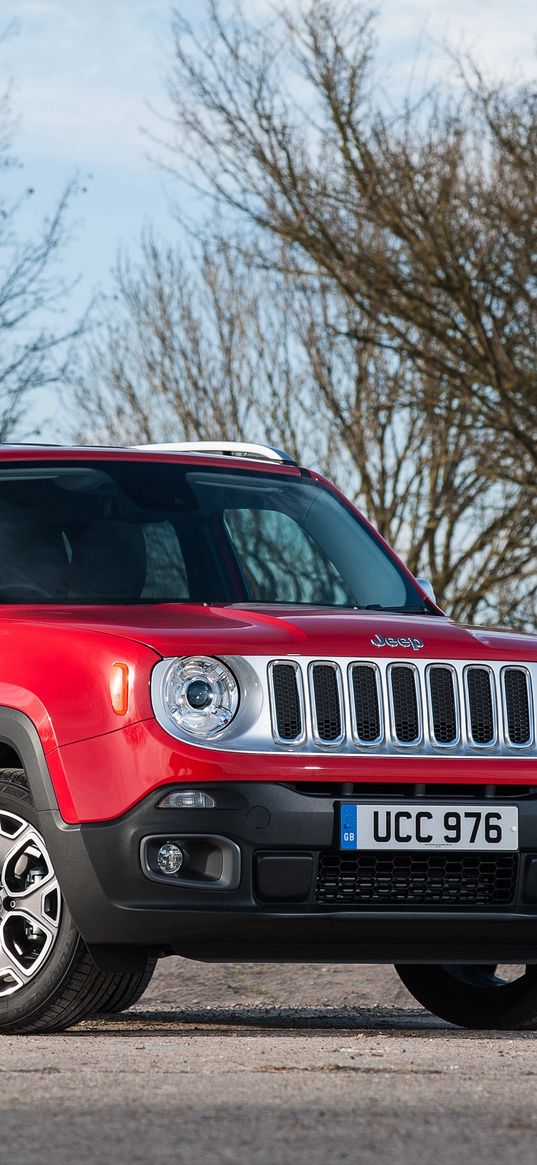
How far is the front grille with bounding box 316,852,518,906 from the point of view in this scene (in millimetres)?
6090

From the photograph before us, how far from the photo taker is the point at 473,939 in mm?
6270

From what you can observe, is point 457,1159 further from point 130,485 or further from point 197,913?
point 130,485

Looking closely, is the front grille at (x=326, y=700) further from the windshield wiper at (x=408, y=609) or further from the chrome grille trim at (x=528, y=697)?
the windshield wiper at (x=408, y=609)

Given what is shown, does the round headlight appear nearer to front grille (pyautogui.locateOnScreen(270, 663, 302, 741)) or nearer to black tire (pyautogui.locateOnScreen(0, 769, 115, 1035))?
front grille (pyautogui.locateOnScreen(270, 663, 302, 741))

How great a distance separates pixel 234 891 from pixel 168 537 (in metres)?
2.05

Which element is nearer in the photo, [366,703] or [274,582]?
[366,703]

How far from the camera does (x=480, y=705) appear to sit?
639 centimetres

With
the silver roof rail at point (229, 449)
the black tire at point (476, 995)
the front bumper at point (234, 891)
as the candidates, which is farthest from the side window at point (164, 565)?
the black tire at point (476, 995)

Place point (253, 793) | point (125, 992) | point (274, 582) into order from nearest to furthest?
point (253, 793) < point (125, 992) < point (274, 582)

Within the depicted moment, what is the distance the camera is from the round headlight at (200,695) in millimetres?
6000

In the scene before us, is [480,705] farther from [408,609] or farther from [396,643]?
[408,609]

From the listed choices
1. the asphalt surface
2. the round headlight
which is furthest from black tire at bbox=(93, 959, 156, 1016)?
the round headlight

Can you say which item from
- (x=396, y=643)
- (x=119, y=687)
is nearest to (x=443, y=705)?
(x=396, y=643)

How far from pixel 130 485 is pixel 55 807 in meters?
1.87
